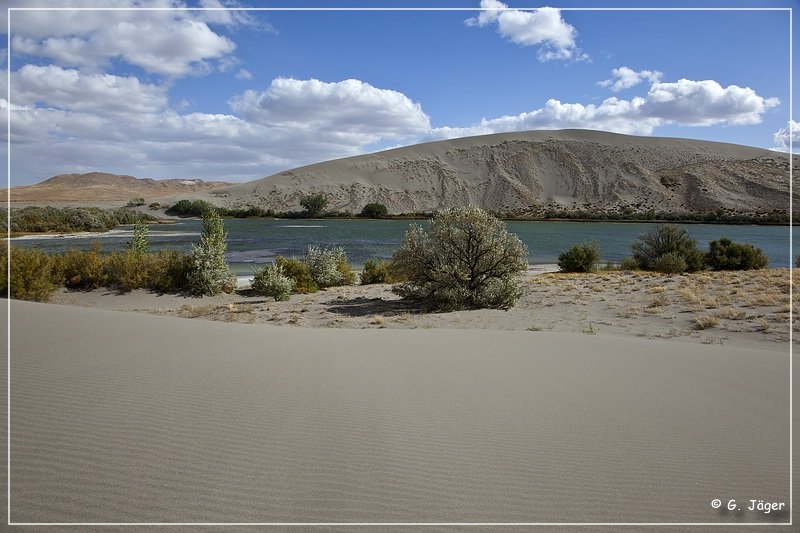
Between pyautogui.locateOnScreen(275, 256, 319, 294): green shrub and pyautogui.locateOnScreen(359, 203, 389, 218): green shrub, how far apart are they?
2533 inches

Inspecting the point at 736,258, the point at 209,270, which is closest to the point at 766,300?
→ the point at 736,258

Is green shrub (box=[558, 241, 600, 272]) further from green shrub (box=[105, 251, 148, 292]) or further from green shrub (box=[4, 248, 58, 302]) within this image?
Answer: green shrub (box=[4, 248, 58, 302])

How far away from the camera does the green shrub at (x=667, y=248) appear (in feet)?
81.8

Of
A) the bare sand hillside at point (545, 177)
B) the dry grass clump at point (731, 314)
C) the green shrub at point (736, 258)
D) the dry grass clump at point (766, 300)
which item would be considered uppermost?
the bare sand hillside at point (545, 177)

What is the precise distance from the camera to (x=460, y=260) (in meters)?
14.4

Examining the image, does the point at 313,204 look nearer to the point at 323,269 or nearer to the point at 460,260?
the point at 323,269

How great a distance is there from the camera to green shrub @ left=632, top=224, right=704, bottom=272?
2493 centimetres

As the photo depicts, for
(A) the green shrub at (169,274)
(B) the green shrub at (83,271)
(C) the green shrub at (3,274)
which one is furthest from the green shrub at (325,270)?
(C) the green shrub at (3,274)

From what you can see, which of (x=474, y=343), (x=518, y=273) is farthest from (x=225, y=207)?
(x=474, y=343)

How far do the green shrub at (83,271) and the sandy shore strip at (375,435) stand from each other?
1165 cm

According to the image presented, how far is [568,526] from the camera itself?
2.65m

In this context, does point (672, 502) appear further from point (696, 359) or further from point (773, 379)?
point (696, 359)

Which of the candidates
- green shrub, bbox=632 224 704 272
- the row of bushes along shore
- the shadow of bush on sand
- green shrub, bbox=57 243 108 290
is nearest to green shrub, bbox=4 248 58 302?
the row of bushes along shore

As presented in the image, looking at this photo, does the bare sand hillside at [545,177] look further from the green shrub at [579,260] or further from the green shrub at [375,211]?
the green shrub at [579,260]
